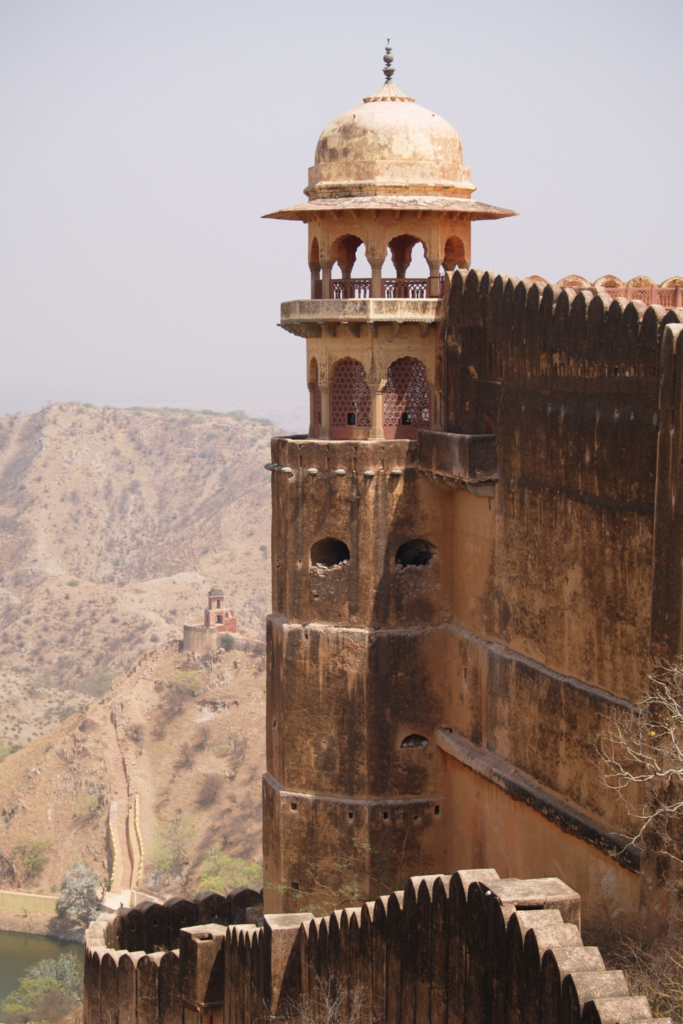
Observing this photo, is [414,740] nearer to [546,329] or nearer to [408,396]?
[408,396]

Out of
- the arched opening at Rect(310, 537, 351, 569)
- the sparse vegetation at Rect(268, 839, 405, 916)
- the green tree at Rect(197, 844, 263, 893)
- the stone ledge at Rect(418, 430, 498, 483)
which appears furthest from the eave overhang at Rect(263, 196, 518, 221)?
the green tree at Rect(197, 844, 263, 893)

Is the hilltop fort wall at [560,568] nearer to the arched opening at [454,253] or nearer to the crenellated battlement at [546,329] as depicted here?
the crenellated battlement at [546,329]

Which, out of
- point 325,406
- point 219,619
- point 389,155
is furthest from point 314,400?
point 219,619

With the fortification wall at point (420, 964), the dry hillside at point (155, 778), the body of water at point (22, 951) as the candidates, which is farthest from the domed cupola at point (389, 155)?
the body of water at point (22, 951)

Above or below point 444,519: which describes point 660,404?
above

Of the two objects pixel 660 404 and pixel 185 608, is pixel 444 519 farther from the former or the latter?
pixel 185 608

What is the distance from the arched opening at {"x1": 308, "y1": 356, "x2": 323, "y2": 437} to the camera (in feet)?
48.4

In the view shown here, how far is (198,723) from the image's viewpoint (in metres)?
54.4

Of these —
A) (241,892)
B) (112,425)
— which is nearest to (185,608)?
(112,425)

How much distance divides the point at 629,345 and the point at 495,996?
4.76 meters

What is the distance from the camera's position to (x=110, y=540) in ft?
323

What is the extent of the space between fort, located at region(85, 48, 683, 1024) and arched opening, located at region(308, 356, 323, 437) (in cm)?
4

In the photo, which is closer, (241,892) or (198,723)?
(241,892)

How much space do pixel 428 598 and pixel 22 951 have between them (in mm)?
33023
